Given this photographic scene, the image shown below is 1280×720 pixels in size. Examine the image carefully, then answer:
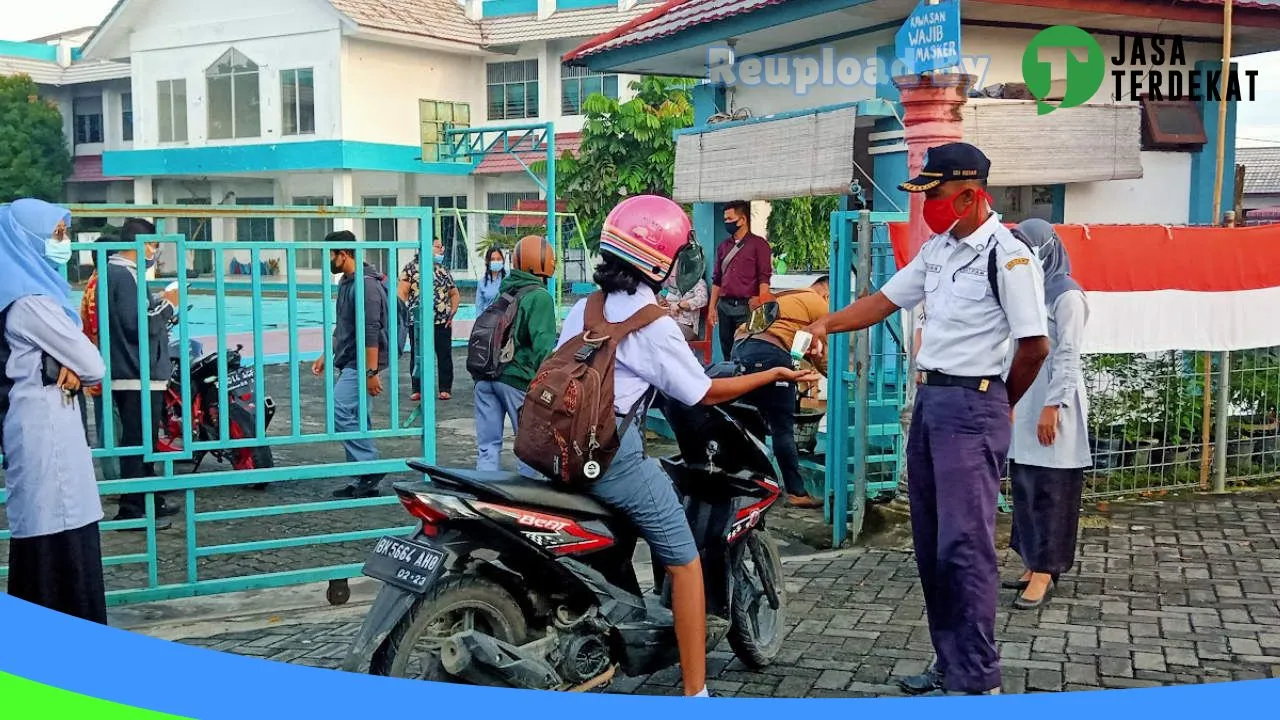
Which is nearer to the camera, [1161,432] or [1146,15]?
[1161,432]

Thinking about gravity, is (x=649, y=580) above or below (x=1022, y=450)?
below

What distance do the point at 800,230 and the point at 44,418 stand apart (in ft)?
44.5

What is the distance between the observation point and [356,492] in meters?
7.15

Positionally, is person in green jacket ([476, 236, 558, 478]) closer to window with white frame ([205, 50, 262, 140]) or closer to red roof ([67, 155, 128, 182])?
window with white frame ([205, 50, 262, 140])

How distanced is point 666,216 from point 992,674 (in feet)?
5.51

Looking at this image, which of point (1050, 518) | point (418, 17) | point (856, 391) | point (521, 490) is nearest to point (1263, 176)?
point (418, 17)

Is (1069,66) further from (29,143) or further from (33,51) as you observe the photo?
(33,51)

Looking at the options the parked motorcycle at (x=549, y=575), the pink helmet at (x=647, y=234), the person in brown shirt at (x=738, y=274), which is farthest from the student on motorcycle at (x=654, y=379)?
the person in brown shirt at (x=738, y=274)

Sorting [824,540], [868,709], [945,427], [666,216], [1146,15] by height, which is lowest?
[824,540]

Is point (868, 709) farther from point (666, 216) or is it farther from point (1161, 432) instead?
point (1161, 432)

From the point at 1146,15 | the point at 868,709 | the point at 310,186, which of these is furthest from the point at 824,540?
the point at 310,186

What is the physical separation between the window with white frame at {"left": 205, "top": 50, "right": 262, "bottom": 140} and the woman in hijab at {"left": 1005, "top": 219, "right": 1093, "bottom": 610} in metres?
26.7

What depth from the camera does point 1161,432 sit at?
727 cm

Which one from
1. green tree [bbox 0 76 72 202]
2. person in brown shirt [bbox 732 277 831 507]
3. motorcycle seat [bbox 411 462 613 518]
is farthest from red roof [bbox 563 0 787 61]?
green tree [bbox 0 76 72 202]
